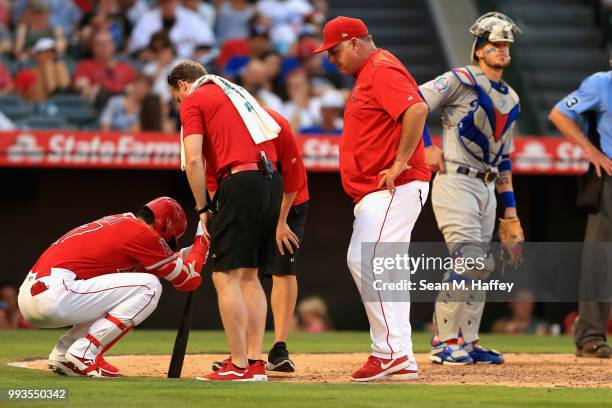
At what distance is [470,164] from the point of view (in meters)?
8.17

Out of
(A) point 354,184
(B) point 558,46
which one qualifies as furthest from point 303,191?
(B) point 558,46

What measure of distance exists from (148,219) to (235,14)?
8788mm

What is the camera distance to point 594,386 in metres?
6.71

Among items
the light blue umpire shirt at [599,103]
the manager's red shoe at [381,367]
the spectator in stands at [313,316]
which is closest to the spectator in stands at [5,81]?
the spectator in stands at [313,316]

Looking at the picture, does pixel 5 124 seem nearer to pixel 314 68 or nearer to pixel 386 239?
pixel 314 68

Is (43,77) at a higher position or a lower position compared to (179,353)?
higher

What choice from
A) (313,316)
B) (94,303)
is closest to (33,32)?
(313,316)

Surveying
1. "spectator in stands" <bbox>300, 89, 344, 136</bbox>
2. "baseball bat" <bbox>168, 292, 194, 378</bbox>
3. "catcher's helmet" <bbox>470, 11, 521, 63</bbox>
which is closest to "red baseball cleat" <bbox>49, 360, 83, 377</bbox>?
"baseball bat" <bbox>168, 292, 194, 378</bbox>

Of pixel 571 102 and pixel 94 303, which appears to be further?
pixel 571 102

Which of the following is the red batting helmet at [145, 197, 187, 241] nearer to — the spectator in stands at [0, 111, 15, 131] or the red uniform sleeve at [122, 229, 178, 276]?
the red uniform sleeve at [122, 229, 178, 276]

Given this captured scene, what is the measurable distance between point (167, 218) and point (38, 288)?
0.84m

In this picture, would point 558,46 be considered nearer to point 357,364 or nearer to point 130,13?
point 130,13

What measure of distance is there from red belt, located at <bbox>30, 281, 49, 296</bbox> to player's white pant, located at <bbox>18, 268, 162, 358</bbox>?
15 millimetres

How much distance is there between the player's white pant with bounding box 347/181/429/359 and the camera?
264 inches
